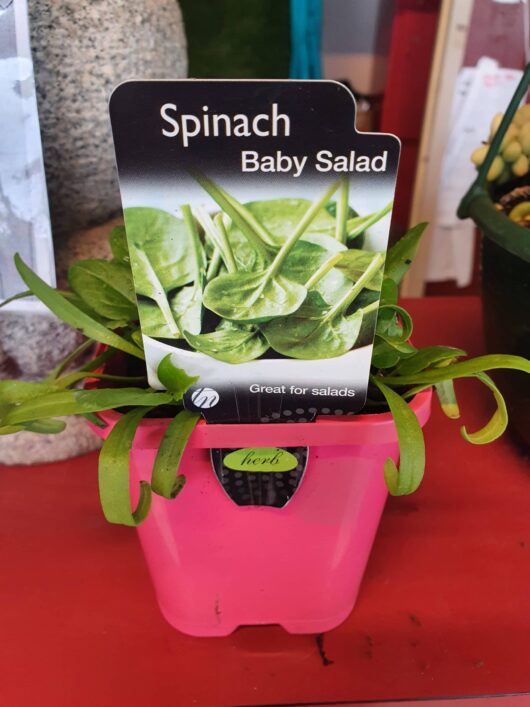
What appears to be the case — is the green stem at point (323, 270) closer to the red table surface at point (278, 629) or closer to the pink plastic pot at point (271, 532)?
the pink plastic pot at point (271, 532)

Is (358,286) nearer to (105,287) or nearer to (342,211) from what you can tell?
(342,211)

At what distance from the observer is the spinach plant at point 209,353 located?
370mm

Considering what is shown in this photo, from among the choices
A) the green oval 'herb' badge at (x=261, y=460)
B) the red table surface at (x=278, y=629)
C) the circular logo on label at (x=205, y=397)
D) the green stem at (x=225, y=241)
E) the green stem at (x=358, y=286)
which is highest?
the green stem at (x=225, y=241)

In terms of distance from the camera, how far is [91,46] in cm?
53

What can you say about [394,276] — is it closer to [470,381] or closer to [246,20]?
[470,381]

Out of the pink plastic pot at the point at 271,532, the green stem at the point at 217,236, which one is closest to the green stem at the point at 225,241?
the green stem at the point at 217,236

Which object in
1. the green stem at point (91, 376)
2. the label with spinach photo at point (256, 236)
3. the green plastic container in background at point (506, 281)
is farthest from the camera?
the green plastic container in background at point (506, 281)

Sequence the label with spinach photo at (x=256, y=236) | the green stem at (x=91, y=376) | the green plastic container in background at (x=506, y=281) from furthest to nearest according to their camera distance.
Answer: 1. the green plastic container in background at (x=506, y=281)
2. the green stem at (x=91, y=376)
3. the label with spinach photo at (x=256, y=236)

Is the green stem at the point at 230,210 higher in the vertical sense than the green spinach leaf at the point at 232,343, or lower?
higher

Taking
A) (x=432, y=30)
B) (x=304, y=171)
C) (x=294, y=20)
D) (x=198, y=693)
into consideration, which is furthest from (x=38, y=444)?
(x=432, y=30)

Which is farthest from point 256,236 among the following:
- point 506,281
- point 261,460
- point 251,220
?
point 506,281

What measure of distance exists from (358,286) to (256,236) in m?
0.07

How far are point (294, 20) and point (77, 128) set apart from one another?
855 mm

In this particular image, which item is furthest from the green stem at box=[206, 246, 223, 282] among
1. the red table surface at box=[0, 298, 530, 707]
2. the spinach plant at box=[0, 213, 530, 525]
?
the red table surface at box=[0, 298, 530, 707]
